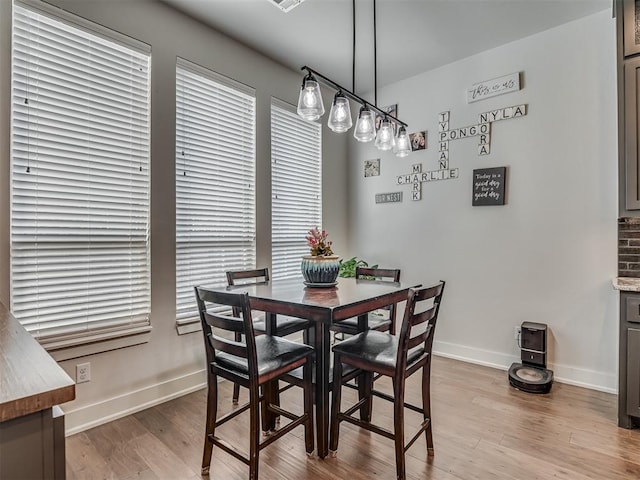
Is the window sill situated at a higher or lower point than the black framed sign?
lower

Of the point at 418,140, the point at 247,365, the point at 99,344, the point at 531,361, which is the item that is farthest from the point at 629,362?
the point at 99,344

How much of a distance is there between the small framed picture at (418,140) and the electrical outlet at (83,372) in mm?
3330

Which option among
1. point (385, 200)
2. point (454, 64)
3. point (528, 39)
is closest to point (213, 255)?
point (385, 200)

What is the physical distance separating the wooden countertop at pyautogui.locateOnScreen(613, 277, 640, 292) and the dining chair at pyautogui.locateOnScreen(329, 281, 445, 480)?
48.5 inches

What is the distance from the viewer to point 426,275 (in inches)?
144

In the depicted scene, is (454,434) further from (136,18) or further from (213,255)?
(136,18)

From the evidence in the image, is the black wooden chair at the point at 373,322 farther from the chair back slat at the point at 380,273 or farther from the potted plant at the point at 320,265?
the potted plant at the point at 320,265

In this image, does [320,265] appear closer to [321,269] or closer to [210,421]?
[321,269]

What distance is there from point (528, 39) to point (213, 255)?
322cm

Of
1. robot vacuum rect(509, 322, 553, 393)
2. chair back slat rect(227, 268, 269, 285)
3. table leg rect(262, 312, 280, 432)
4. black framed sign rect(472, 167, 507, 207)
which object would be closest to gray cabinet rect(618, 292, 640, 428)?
robot vacuum rect(509, 322, 553, 393)

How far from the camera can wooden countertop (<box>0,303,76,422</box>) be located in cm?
68

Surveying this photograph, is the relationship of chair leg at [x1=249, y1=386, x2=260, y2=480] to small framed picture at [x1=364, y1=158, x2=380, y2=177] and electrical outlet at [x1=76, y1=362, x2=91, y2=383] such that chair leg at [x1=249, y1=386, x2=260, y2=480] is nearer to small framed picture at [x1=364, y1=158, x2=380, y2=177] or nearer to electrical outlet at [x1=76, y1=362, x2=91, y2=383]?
electrical outlet at [x1=76, y1=362, x2=91, y2=383]

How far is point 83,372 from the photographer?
2197 mm

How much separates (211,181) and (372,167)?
1942 millimetres
